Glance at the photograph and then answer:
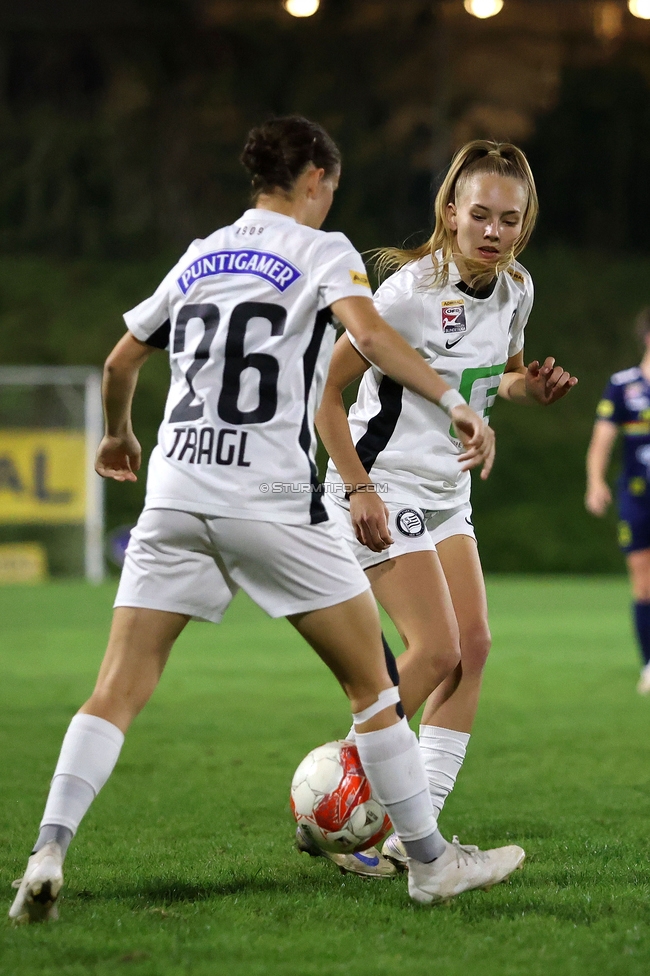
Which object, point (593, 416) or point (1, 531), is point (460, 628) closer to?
point (1, 531)

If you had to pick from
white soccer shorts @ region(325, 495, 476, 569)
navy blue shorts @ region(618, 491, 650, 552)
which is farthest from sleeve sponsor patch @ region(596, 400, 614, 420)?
white soccer shorts @ region(325, 495, 476, 569)

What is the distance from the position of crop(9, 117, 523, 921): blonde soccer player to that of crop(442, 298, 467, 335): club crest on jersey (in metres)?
0.70

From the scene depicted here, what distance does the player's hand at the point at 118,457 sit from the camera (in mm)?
3617

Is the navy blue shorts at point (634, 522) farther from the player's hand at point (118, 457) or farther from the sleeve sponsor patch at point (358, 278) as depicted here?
the sleeve sponsor patch at point (358, 278)

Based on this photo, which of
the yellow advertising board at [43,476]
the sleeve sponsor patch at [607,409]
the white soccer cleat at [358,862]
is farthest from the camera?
the yellow advertising board at [43,476]

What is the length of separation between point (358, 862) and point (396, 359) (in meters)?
1.64

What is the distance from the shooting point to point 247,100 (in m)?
31.2

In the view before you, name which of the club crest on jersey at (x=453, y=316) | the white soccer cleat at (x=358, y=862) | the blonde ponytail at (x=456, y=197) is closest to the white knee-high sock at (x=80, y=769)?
the white soccer cleat at (x=358, y=862)

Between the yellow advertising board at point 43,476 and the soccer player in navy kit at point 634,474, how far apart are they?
12.3 meters

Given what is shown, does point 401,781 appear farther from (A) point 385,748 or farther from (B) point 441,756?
(B) point 441,756

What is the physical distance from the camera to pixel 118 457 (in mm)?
3660

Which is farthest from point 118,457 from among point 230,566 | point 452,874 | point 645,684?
point 645,684

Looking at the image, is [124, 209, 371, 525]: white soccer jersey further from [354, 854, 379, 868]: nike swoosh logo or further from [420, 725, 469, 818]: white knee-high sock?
[354, 854, 379, 868]: nike swoosh logo

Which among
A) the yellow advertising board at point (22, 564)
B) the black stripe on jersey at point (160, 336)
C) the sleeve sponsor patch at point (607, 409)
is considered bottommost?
the yellow advertising board at point (22, 564)
